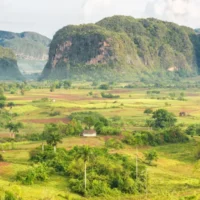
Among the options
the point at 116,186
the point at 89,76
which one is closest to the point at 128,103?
the point at 116,186

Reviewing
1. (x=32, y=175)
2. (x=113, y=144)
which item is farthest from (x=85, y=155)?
(x=113, y=144)

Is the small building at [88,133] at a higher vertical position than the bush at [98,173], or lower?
higher

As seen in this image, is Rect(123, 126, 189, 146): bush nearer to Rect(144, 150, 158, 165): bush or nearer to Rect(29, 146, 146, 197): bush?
Rect(144, 150, 158, 165): bush

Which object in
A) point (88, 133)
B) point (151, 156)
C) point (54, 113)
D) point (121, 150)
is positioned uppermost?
point (54, 113)

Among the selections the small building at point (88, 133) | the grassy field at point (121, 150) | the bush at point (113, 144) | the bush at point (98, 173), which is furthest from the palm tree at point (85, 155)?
the small building at point (88, 133)

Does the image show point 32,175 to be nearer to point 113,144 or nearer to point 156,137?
point 113,144

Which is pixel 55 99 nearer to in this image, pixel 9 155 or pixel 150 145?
pixel 150 145

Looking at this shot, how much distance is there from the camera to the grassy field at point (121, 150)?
1473 inches

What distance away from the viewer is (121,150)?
5462 centimetres

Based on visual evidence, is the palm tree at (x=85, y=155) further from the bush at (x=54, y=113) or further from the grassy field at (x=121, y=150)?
the bush at (x=54, y=113)

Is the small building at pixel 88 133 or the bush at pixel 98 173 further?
the small building at pixel 88 133

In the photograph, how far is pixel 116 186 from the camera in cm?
3950

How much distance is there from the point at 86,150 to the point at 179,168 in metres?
15.1

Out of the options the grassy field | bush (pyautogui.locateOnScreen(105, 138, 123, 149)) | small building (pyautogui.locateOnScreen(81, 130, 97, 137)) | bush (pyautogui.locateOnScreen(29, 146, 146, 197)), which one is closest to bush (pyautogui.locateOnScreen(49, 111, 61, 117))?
the grassy field
